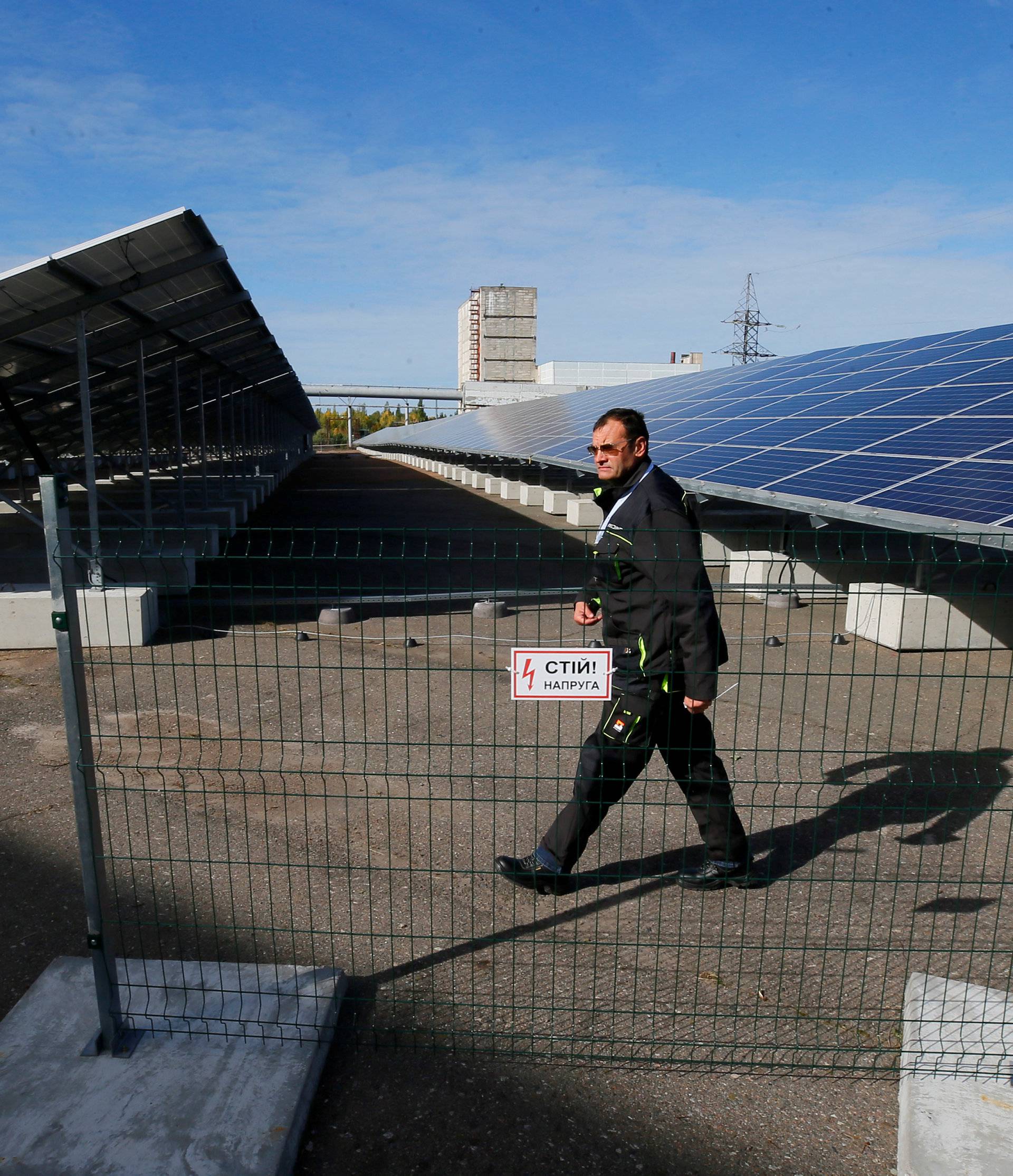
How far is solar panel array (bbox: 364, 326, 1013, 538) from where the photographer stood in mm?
7430

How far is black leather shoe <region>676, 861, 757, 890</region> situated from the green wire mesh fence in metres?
0.05

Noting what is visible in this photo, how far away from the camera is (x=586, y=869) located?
466 centimetres

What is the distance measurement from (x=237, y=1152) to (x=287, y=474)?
130 feet

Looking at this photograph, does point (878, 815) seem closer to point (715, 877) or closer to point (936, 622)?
point (715, 877)

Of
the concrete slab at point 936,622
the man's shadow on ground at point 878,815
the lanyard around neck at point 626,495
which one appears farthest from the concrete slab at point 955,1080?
the concrete slab at point 936,622

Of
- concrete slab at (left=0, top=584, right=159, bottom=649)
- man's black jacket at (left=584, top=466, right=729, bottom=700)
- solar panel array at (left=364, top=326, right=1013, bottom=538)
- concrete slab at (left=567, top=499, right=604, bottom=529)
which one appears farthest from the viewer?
concrete slab at (left=567, top=499, right=604, bottom=529)

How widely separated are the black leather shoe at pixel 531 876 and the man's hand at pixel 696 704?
1.10 metres

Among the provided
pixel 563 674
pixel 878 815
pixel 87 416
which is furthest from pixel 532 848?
pixel 87 416

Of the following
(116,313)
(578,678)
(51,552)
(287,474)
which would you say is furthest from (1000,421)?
(287,474)

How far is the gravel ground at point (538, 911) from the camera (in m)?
3.04

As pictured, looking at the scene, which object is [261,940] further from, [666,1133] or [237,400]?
[237,400]

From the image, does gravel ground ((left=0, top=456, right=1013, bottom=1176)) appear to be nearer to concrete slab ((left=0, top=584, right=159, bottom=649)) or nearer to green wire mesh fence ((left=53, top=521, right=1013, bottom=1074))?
green wire mesh fence ((left=53, top=521, right=1013, bottom=1074))

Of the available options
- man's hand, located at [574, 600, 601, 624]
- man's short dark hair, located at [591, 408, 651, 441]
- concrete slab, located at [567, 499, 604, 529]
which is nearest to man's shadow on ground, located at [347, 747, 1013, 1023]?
man's hand, located at [574, 600, 601, 624]

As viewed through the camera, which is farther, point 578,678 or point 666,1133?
point 578,678
